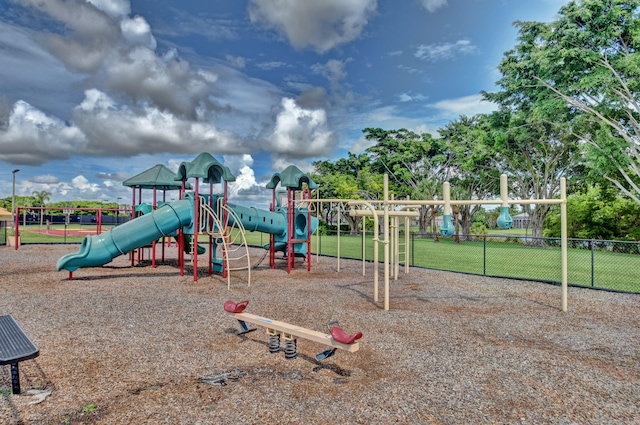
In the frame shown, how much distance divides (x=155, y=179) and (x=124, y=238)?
3998 mm

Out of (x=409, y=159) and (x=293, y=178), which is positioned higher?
(x=409, y=159)

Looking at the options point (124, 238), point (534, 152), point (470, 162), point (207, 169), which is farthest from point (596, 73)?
point (124, 238)

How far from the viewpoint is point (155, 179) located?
1338 centimetres

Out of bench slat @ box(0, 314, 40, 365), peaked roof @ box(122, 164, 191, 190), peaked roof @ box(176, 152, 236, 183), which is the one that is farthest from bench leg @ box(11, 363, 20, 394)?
peaked roof @ box(122, 164, 191, 190)

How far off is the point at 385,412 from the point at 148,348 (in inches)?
126

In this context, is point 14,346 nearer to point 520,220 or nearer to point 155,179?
point 155,179

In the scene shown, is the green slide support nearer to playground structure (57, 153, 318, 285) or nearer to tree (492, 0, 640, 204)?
playground structure (57, 153, 318, 285)

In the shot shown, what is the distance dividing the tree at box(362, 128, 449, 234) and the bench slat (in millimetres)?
33719

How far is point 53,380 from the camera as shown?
12.8 feet

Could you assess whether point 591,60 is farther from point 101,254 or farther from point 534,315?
point 101,254

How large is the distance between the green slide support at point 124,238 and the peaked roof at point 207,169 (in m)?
1.07

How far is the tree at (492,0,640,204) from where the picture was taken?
19.2 metres

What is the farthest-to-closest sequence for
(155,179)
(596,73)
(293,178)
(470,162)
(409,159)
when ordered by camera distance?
1. (409,159)
2. (470,162)
3. (596,73)
4. (155,179)
5. (293,178)

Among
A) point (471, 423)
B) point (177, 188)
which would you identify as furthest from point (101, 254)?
point (471, 423)
